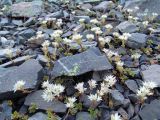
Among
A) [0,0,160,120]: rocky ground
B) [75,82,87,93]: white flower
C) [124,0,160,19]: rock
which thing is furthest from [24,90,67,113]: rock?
[124,0,160,19]: rock

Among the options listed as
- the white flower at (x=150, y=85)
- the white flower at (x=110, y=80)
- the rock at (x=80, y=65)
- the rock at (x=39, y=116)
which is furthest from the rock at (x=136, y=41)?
the rock at (x=39, y=116)

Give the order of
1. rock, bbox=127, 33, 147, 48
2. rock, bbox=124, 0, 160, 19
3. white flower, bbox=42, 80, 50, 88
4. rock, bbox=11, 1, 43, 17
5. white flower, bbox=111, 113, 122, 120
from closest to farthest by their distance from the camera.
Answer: white flower, bbox=111, 113, 122, 120
white flower, bbox=42, 80, 50, 88
rock, bbox=127, 33, 147, 48
rock, bbox=11, 1, 43, 17
rock, bbox=124, 0, 160, 19

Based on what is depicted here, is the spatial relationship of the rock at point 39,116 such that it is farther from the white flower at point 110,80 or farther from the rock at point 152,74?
the rock at point 152,74

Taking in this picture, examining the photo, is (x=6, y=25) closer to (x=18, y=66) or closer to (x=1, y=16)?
(x=1, y=16)

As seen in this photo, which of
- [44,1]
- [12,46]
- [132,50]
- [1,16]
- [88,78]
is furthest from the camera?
[44,1]

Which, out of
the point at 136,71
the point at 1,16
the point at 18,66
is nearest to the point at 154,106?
the point at 136,71

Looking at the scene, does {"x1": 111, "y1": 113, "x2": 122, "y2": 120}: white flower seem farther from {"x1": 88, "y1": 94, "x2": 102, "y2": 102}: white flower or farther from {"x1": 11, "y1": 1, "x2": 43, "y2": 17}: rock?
{"x1": 11, "y1": 1, "x2": 43, "y2": 17}: rock

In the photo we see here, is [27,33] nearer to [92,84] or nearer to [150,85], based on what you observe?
[92,84]
